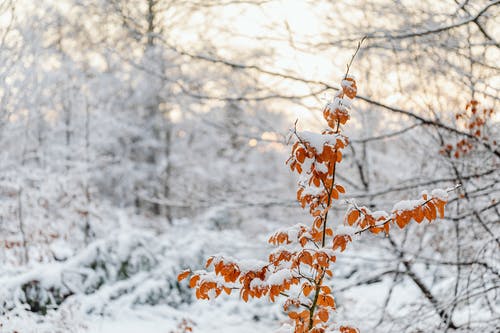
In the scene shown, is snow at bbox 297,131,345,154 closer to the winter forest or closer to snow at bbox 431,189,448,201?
the winter forest

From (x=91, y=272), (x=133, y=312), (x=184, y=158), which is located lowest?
(x=133, y=312)

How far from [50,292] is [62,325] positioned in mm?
1199

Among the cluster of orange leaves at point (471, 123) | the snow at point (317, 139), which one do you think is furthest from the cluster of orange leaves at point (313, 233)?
the cluster of orange leaves at point (471, 123)

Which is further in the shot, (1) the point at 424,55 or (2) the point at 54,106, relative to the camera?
(2) the point at 54,106

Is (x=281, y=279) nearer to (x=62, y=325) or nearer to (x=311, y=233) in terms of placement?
(x=311, y=233)

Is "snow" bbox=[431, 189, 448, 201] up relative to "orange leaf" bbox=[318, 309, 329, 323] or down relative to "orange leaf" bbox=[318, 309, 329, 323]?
up

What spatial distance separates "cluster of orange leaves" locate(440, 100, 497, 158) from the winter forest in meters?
0.02

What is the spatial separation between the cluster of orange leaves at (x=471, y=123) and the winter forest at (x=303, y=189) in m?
0.02

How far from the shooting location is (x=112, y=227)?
10305 mm

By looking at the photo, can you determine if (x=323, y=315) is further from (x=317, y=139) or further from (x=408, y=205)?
(x=317, y=139)

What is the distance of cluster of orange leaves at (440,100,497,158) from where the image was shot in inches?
144

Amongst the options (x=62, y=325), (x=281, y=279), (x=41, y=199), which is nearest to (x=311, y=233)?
(x=281, y=279)

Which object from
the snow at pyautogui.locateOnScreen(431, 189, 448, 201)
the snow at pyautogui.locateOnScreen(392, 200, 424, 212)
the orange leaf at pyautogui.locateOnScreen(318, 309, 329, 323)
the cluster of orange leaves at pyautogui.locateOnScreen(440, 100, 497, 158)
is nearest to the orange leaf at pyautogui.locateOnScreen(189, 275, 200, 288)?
the orange leaf at pyautogui.locateOnScreen(318, 309, 329, 323)

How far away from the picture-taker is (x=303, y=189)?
2.35 m
